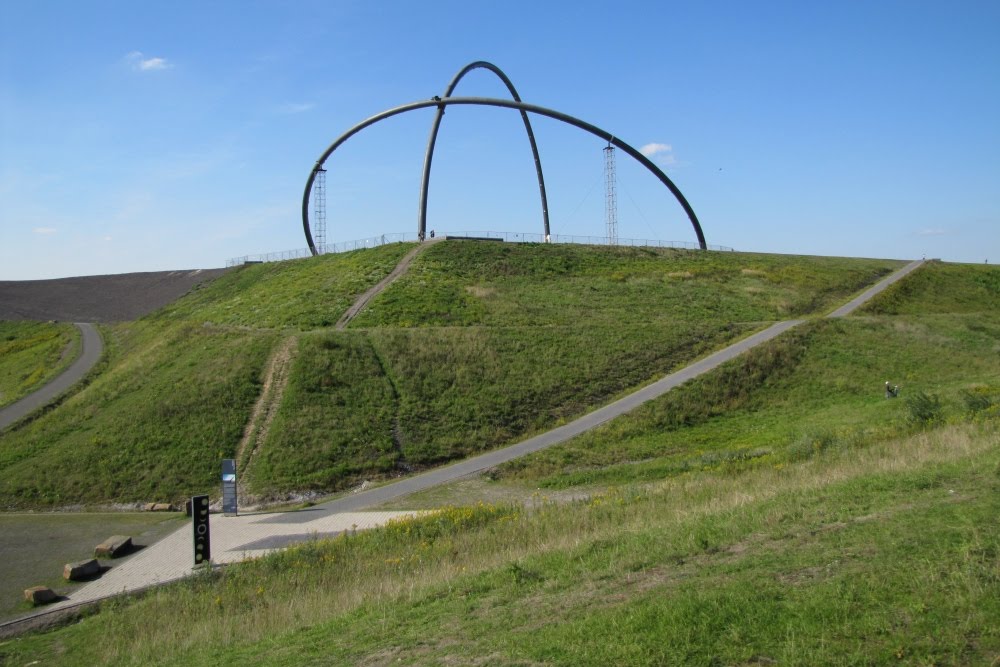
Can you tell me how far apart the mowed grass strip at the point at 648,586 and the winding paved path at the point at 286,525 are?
5.34 feet

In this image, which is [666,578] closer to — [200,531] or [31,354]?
[200,531]

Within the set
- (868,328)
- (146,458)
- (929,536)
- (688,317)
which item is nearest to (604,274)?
(688,317)

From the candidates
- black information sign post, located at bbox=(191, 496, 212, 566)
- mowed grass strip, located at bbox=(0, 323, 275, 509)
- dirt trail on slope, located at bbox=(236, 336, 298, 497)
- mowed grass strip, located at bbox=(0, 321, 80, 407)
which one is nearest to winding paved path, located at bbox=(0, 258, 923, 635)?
black information sign post, located at bbox=(191, 496, 212, 566)

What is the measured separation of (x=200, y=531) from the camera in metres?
15.4

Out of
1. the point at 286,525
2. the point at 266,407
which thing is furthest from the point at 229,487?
the point at 266,407

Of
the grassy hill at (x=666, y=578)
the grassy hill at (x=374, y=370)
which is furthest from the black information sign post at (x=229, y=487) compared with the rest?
the grassy hill at (x=666, y=578)

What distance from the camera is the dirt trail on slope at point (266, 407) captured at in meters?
25.4

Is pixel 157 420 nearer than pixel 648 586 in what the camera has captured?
No

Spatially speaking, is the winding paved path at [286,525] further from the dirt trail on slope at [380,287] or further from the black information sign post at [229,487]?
the dirt trail on slope at [380,287]

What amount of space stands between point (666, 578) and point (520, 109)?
63.8 m

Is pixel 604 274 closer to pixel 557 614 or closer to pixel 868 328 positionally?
pixel 868 328

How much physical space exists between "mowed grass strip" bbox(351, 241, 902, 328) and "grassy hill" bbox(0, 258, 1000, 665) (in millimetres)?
21980

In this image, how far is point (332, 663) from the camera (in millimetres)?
7777

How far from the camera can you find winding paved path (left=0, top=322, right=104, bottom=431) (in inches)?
1336
